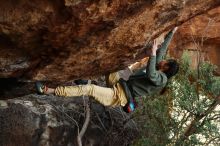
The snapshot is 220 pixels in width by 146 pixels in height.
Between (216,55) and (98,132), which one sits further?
(216,55)

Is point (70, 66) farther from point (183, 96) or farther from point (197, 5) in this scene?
point (183, 96)

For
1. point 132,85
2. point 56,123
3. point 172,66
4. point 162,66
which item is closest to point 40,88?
point 132,85

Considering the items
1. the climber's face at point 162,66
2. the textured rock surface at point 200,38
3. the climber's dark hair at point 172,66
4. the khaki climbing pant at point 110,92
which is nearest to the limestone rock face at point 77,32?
the khaki climbing pant at point 110,92

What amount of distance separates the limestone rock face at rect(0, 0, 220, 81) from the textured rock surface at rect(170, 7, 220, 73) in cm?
612

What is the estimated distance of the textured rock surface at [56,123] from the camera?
29.6ft

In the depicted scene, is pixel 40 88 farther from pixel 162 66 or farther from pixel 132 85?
pixel 162 66

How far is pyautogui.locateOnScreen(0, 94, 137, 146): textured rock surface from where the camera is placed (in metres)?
9.01

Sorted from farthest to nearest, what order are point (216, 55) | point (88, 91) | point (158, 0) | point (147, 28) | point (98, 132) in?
point (216, 55) → point (98, 132) → point (88, 91) → point (147, 28) → point (158, 0)

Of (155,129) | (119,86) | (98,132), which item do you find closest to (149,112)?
(155,129)

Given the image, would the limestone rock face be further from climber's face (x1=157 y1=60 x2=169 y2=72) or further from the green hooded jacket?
climber's face (x1=157 y1=60 x2=169 y2=72)

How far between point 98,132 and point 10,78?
170 inches

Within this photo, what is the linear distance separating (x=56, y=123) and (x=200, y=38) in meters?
4.89

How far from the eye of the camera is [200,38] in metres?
11.7

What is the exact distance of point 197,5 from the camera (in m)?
5.33
